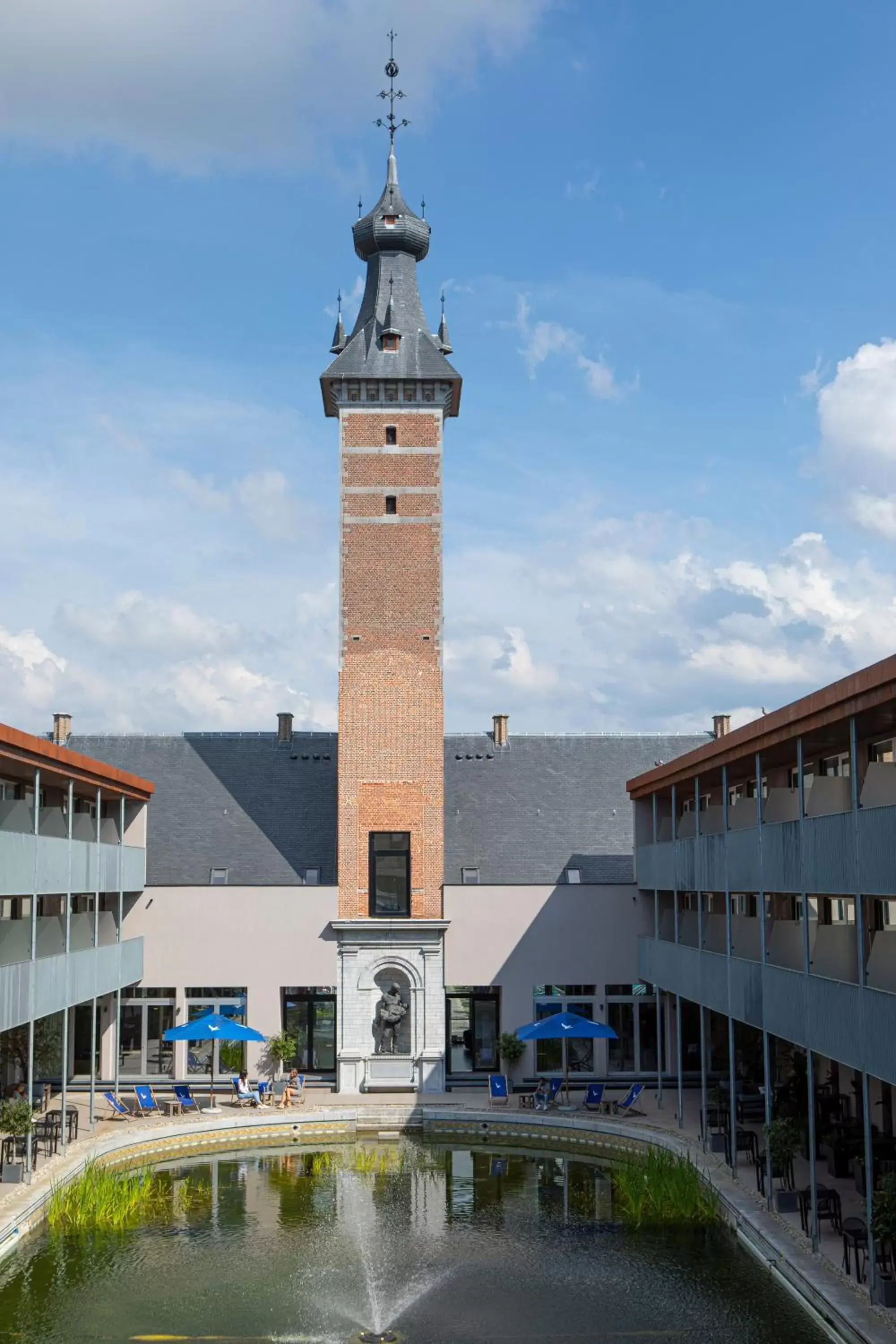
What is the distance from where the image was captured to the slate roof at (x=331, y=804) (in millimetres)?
32188

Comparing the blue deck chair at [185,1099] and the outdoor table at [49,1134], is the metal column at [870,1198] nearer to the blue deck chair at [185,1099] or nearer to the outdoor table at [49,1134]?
the outdoor table at [49,1134]

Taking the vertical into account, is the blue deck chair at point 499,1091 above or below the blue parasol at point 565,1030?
below

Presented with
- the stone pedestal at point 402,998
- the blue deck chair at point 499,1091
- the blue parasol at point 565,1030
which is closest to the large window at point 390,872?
the stone pedestal at point 402,998

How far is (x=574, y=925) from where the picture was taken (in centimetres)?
3134

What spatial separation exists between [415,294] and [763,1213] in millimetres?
23710

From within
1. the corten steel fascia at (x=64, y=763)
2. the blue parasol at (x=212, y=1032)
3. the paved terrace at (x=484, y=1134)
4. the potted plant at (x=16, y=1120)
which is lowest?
the paved terrace at (x=484, y=1134)

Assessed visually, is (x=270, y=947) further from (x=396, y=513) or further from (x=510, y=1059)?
(x=396, y=513)

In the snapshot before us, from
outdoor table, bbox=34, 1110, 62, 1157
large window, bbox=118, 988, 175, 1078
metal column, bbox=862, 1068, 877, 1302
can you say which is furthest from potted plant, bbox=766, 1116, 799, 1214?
large window, bbox=118, 988, 175, 1078

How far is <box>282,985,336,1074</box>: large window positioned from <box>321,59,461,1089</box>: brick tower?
83 cm

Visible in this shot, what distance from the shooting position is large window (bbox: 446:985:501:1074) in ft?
101

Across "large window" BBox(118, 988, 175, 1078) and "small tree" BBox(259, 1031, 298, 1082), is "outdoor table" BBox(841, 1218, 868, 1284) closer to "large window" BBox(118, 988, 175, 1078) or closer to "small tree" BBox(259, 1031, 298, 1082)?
"small tree" BBox(259, 1031, 298, 1082)

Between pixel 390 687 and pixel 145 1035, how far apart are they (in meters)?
10.2

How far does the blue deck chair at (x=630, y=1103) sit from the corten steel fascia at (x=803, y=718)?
685 centimetres

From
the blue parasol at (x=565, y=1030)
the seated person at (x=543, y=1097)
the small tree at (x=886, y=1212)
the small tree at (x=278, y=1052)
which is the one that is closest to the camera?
the small tree at (x=886, y=1212)
